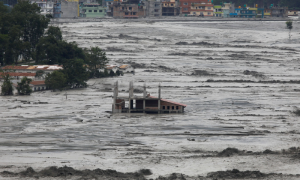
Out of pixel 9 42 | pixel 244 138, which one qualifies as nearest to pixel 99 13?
pixel 9 42

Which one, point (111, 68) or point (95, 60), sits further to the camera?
point (111, 68)

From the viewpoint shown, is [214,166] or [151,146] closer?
[214,166]

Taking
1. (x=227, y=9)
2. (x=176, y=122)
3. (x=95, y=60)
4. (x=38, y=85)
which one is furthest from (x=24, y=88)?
(x=227, y=9)

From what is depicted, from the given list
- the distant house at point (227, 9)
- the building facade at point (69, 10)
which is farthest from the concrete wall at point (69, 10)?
the distant house at point (227, 9)

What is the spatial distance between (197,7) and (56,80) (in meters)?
128

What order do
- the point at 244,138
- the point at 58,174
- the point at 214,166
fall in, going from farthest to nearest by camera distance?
the point at 244,138 < the point at 214,166 < the point at 58,174

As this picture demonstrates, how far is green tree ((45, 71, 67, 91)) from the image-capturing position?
6612cm

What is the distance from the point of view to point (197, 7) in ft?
618

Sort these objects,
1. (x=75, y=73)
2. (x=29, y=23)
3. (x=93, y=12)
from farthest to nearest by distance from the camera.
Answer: (x=93, y=12), (x=29, y=23), (x=75, y=73)

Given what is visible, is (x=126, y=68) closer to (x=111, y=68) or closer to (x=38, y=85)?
(x=111, y=68)

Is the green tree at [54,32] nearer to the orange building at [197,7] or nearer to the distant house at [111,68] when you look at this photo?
the distant house at [111,68]

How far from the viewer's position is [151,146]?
37219 mm

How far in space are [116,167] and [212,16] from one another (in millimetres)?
160436

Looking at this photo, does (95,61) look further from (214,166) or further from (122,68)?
(214,166)
